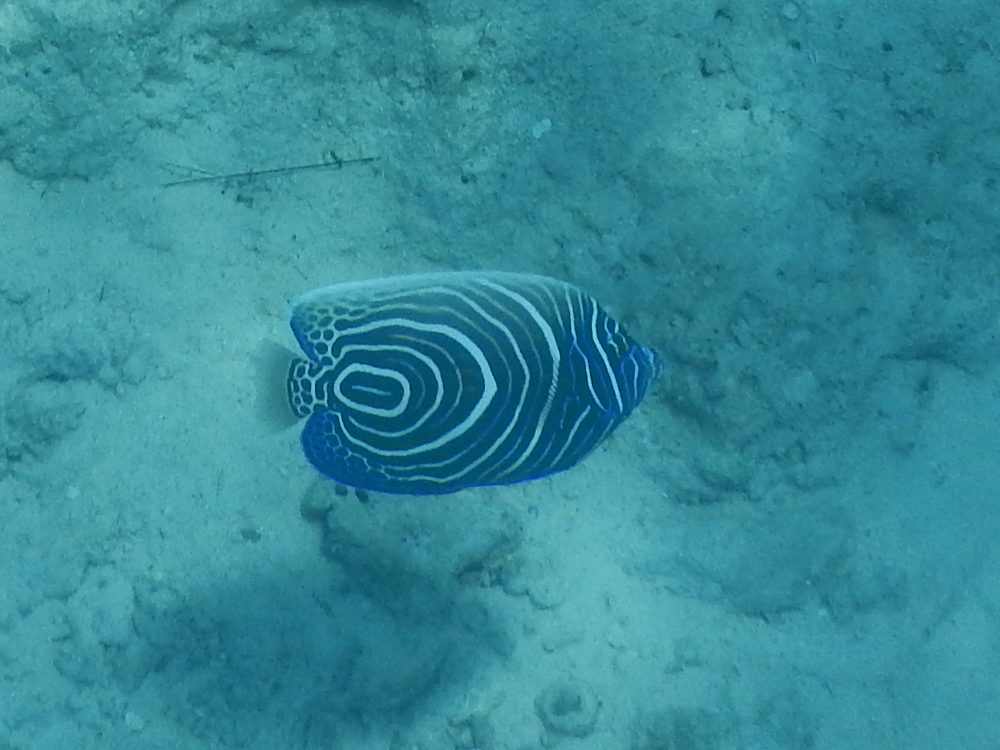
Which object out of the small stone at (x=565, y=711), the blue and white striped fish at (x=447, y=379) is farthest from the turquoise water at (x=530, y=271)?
the blue and white striped fish at (x=447, y=379)

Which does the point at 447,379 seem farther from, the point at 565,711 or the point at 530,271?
the point at 565,711

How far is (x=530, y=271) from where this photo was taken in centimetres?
339

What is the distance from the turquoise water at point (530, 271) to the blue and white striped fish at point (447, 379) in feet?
3.88

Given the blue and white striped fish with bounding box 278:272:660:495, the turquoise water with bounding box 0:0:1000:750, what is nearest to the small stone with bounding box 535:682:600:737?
the turquoise water with bounding box 0:0:1000:750

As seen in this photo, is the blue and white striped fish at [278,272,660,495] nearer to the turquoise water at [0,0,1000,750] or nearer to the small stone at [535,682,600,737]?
the turquoise water at [0,0,1000,750]

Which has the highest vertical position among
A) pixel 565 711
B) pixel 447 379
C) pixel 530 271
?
pixel 447 379

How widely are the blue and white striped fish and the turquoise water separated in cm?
118

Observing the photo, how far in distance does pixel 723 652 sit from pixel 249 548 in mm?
2047

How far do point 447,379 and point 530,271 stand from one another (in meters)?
1.36

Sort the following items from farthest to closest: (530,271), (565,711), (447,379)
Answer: (565,711) < (530,271) < (447,379)

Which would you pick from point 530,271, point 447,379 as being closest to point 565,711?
point 530,271

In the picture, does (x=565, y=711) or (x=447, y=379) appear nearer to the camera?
(x=447, y=379)

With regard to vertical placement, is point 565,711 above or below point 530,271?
below

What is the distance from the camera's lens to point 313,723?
3502mm
